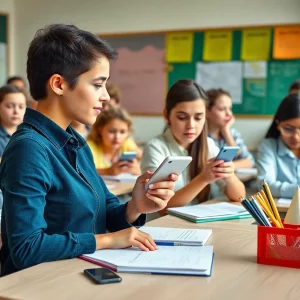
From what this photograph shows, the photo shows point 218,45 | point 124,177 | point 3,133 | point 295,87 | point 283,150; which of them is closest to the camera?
point 283,150

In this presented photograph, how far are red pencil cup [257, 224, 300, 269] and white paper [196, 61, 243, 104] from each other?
11.7ft

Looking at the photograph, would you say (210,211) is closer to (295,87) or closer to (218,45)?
(295,87)

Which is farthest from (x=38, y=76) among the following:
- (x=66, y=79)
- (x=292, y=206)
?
(x=292, y=206)

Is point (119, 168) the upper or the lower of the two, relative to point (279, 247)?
lower

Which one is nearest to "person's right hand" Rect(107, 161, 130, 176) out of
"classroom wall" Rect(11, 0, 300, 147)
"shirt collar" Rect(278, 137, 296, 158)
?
"shirt collar" Rect(278, 137, 296, 158)

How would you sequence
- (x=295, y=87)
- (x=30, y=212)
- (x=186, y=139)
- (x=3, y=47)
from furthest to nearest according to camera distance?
1. (x=3, y=47)
2. (x=295, y=87)
3. (x=186, y=139)
4. (x=30, y=212)

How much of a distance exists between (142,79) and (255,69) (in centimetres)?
112

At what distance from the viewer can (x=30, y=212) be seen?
48.6 inches

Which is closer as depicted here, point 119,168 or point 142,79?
point 119,168

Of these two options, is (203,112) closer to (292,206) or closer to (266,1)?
(292,206)

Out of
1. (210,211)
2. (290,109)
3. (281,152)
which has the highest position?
(290,109)

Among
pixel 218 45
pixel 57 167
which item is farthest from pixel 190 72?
pixel 57 167

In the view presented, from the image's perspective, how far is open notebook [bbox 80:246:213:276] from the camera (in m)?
1.19

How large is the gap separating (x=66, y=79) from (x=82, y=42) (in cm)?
11
